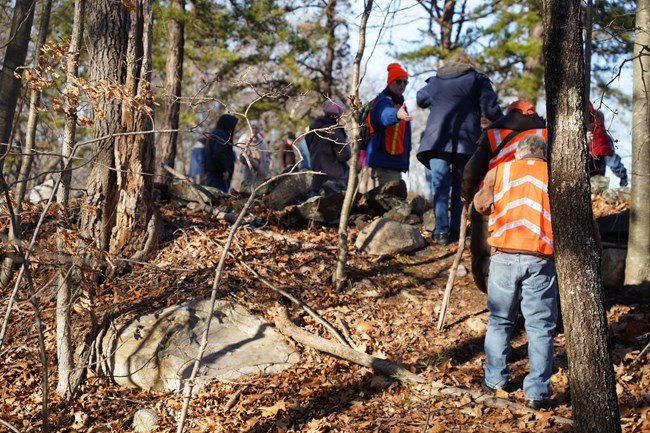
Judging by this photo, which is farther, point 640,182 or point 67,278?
point 640,182

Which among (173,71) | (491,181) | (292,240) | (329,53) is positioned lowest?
(292,240)

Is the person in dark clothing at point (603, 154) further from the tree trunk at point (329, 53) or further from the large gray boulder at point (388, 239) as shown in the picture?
the tree trunk at point (329, 53)

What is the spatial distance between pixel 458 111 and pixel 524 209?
3.01m

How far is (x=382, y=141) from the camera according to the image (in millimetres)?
8945

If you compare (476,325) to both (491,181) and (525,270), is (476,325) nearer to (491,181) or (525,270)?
(525,270)

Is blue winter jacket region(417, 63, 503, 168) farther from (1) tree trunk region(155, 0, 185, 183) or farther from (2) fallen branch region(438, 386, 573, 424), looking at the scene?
(1) tree trunk region(155, 0, 185, 183)

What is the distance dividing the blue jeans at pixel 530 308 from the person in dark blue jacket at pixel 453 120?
2768 mm

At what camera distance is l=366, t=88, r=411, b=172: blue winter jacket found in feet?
27.5

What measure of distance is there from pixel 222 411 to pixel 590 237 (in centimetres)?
318

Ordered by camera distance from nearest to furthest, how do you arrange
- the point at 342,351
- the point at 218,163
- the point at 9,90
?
the point at 342,351
the point at 9,90
the point at 218,163

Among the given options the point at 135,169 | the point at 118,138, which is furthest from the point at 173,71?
the point at 135,169

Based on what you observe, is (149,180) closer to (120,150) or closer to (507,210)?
(120,150)

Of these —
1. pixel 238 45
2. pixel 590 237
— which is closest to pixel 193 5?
pixel 238 45

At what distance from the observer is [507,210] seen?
4.96m
